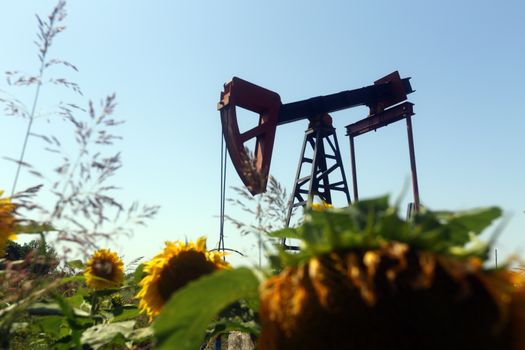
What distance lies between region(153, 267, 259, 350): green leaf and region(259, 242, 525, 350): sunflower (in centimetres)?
12

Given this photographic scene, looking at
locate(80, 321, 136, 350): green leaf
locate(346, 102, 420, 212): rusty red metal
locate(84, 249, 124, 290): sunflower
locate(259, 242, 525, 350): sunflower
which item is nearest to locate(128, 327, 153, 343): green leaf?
locate(80, 321, 136, 350): green leaf

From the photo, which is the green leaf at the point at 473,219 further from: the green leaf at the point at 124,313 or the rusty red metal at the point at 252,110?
the rusty red metal at the point at 252,110

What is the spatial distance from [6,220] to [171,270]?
647mm

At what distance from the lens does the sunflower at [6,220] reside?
1533 mm

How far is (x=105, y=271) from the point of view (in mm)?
2879

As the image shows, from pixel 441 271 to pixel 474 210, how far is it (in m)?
0.22

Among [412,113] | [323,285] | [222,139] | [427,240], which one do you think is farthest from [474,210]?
[412,113]

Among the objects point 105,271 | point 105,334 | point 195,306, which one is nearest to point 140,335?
point 105,334

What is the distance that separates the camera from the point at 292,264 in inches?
34.8

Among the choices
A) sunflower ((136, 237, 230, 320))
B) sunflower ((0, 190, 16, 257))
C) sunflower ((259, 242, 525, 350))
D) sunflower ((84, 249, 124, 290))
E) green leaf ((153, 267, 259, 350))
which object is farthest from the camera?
sunflower ((84, 249, 124, 290))

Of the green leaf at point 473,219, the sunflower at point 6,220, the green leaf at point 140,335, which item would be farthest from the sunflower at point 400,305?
the sunflower at point 6,220

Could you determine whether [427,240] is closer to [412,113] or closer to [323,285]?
[323,285]

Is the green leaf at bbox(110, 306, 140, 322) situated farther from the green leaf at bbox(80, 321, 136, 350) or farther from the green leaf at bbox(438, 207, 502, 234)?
the green leaf at bbox(438, 207, 502, 234)

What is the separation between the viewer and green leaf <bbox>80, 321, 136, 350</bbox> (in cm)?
134
